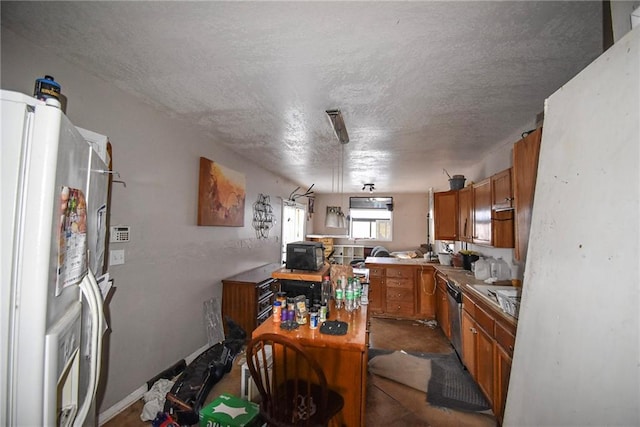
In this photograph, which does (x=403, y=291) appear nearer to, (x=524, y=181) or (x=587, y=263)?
(x=524, y=181)

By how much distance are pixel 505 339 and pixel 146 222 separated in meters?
2.89

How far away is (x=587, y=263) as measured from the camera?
822mm

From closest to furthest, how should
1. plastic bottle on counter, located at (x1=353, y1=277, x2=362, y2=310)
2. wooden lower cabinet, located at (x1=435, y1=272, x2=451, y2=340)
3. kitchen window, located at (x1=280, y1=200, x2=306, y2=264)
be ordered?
plastic bottle on counter, located at (x1=353, y1=277, x2=362, y2=310)
wooden lower cabinet, located at (x1=435, y1=272, x2=451, y2=340)
kitchen window, located at (x1=280, y1=200, x2=306, y2=264)

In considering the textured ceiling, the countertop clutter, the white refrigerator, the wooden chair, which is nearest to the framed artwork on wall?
the textured ceiling

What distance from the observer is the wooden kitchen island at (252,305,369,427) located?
1594 mm

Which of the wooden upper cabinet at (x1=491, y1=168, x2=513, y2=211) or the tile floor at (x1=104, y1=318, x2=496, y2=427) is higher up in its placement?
the wooden upper cabinet at (x1=491, y1=168, x2=513, y2=211)

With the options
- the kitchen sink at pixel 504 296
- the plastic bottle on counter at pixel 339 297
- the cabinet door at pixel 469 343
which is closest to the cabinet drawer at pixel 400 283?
the cabinet door at pixel 469 343

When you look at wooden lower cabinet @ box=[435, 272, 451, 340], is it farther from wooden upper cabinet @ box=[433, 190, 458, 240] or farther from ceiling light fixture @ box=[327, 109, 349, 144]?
ceiling light fixture @ box=[327, 109, 349, 144]

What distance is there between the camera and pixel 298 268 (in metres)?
2.19

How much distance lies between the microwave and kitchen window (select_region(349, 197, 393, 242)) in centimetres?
531

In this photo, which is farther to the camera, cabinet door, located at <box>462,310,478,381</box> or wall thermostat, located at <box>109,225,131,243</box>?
cabinet door, located at <box>462,310,478,381</box>

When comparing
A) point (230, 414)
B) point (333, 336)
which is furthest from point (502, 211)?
point (230, 414)

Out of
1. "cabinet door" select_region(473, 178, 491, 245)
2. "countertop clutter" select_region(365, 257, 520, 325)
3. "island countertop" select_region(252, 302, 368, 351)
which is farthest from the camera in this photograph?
"cabinet door" select_region(473, 178, 491, 245)

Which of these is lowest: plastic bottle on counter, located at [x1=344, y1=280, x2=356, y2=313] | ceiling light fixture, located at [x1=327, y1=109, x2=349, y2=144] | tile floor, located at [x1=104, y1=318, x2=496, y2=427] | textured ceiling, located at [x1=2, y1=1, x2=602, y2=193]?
tile floor, located at [x1=104, y1=318, x2=496, y2=427]
